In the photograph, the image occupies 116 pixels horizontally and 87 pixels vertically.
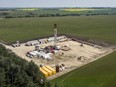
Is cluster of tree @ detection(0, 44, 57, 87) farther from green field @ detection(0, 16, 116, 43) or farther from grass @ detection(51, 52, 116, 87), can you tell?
green field @ detection(0, 16, 116, 43)

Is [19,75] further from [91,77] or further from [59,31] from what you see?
[59,31]

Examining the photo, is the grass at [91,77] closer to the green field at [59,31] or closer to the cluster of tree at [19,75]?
the cluster of tree at [19,75]

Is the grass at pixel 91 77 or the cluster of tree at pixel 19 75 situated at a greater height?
the cluster of tree at pixel 19 75

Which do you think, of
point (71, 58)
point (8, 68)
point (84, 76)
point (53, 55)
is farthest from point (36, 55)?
point (8, 68)

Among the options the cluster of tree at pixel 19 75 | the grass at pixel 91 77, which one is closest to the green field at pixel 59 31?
the grass at pixel 91 77

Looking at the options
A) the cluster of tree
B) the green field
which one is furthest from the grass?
the green field

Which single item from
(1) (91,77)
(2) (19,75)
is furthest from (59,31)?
(2) (19,75)

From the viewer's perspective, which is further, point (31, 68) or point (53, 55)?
point (53, 55)

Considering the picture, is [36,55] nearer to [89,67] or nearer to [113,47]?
[89,67]
